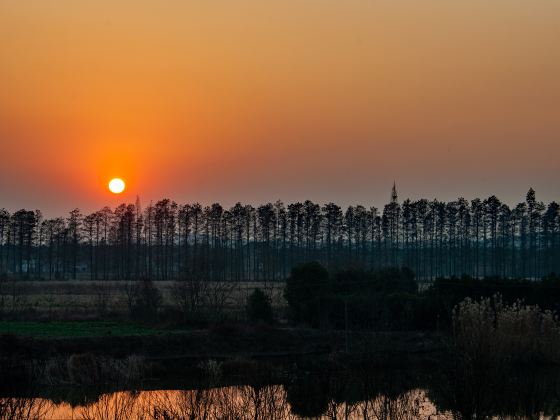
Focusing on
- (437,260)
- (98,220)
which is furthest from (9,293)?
(437,260)

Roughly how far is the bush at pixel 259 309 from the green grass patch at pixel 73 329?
18.5 feet

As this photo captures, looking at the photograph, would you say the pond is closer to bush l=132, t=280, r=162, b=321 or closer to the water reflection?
the water reflection

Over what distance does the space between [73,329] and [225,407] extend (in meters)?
24.5

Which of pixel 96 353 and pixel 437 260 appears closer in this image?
pixel 96 353

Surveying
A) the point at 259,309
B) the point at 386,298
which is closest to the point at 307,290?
the point at 259,309

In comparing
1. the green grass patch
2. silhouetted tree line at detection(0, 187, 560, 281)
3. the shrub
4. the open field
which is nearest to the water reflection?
the shrub

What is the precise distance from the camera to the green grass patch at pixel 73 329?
3653 cm

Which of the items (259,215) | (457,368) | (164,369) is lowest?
(164,369)

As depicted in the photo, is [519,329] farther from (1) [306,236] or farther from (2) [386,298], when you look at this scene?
(1) [306,236]

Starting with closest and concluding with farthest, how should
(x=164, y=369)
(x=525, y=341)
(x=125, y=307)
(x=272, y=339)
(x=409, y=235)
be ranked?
(x=525, y=341) < (x=164, y=369) < (x=272, y=339) < (x=125, y=307) < (x=409, y=235)

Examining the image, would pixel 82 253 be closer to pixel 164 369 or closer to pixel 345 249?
pixel 345 249

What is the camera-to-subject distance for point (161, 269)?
111 metres

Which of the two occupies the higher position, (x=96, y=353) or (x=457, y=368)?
(x=457, y=368)

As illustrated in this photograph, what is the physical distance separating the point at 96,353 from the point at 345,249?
8374 cm
